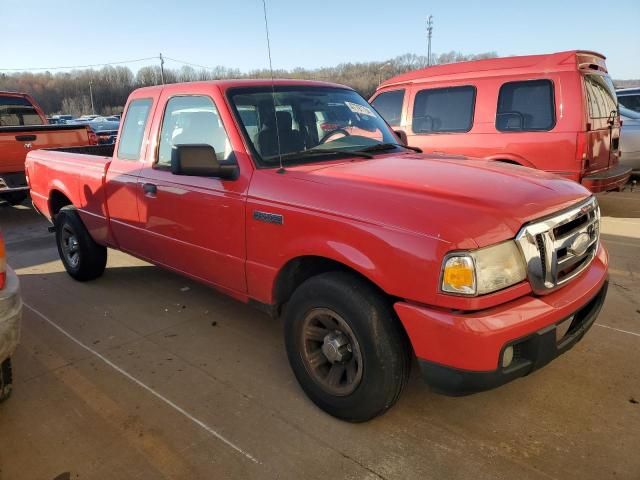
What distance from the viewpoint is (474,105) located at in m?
6.92

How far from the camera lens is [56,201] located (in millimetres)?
5422

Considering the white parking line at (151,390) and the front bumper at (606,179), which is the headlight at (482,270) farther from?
the front bumper at (606,179)

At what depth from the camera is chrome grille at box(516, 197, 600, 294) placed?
2.26 m

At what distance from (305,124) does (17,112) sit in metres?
9.72

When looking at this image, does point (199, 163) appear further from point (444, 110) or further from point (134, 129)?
point (444, 110)

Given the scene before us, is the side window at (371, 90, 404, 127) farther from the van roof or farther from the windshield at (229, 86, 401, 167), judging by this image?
the windshield at (229, 86, 401, 167)

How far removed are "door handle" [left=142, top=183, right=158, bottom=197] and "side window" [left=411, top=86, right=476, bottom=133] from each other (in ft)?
15.7

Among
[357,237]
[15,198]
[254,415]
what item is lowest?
[254,415]

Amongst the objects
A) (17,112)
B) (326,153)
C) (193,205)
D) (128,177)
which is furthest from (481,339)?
(17,112)

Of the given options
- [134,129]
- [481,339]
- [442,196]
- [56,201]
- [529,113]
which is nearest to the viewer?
[481,339]

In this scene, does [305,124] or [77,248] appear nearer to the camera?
[305,124]

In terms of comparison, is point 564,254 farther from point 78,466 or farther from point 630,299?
point 78,466

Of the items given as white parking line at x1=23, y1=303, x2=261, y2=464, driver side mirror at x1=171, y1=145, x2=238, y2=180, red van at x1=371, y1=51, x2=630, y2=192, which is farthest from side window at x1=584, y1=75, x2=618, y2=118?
white parking line at x1=23, y1=303, x2=261, y2=464

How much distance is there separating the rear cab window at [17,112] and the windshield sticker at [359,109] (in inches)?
360
